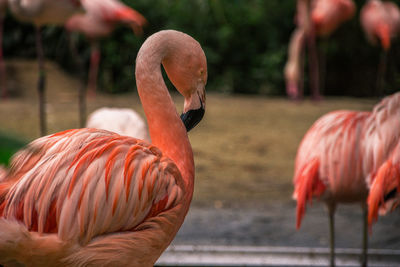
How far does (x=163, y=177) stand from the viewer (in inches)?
60.7

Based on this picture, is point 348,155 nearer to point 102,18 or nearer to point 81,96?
point 81,96

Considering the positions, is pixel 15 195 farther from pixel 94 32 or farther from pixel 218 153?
pixel 94 32

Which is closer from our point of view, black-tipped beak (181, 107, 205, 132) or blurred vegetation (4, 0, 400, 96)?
black-tipped beak (181, 107, 205, 132)

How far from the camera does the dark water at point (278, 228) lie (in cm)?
320

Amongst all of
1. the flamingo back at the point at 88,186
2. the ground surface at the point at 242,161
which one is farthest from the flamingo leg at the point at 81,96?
the flamingo back at the point at 88,186

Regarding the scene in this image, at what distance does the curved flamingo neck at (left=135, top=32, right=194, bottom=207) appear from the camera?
65.4 inches

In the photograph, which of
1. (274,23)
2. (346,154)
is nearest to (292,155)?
(346,154)

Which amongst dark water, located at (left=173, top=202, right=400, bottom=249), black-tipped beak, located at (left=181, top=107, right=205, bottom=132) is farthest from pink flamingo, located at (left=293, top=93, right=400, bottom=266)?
black-tipped beak, located at (left=181, top=107, right=205, bottom=132)

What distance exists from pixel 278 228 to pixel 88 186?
87.8 inches

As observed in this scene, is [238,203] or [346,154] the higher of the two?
[346,154]

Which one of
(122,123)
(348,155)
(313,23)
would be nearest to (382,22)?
(313,23)

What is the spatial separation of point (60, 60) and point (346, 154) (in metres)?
7.94

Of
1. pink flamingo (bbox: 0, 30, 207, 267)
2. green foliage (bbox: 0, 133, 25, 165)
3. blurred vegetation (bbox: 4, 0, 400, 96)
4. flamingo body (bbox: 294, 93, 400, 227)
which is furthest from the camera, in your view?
blurred vegetation (bbox: 4, 0, 400, 96)

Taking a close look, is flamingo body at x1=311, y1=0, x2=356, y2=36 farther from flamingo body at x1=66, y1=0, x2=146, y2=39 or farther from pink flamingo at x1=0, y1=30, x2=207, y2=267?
pink flamingo at x1=0, y1=30, x2=207, y2=267
